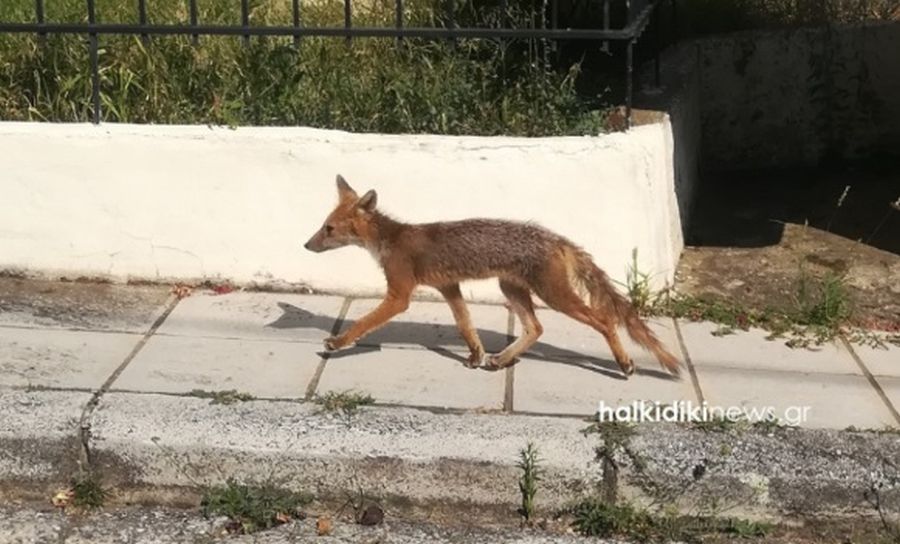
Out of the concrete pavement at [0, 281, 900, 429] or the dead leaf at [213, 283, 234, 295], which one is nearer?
the concrete pavement at [0, 281, 900, 429]

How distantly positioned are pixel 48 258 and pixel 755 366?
324 centimetres

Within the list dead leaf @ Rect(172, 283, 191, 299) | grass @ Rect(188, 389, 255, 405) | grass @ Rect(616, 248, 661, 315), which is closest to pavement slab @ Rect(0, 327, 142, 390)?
grass @ Rect(188, 389, 255, 405)

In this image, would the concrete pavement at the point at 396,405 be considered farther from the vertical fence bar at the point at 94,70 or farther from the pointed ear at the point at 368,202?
the vertical fence bar at the point at 94,70

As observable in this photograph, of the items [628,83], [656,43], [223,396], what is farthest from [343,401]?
[656,43]

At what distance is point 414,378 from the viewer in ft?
16.6

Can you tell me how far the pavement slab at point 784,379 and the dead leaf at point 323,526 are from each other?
1.55m

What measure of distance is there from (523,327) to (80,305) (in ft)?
6.54

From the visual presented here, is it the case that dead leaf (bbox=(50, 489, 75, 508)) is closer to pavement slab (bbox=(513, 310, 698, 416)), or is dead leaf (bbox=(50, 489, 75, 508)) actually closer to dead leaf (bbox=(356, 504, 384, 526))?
dead leaf (bbox=(356, 504, 384, 526))

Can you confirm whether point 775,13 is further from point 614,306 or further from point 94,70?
point 94,70

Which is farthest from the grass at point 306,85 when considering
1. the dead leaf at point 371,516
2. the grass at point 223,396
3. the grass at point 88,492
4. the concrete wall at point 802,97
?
the dead leaf at point 371,516

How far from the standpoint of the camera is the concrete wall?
789 cm

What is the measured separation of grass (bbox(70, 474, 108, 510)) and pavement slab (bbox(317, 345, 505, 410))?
0.88 m

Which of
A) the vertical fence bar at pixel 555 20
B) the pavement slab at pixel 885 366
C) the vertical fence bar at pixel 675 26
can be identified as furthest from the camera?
the vertical fence bar at pixel 675 26

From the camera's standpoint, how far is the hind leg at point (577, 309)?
502 centimetres
